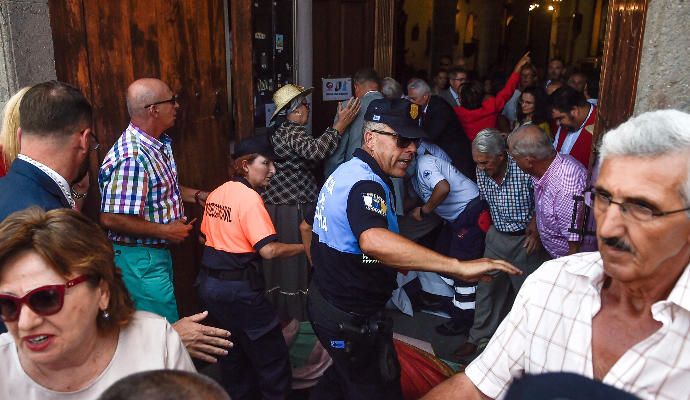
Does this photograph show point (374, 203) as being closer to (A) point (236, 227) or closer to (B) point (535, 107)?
(A) point (236, 227)

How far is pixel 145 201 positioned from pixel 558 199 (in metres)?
2.48

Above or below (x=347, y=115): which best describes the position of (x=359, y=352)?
below

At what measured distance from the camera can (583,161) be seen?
16.4 ft

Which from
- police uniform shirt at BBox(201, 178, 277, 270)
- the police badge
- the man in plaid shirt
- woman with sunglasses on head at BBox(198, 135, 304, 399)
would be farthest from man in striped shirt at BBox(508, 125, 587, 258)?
the man in plaid shirt

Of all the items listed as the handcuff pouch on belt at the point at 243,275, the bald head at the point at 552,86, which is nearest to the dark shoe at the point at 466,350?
the handcuff pouch on belt at the point at 243,275

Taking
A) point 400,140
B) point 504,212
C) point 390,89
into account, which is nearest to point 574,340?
point 400,140

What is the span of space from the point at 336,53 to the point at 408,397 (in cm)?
452

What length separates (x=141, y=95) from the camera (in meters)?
3.69

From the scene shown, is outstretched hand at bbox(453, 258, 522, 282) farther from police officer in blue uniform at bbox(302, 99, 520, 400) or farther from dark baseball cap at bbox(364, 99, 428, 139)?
dark baseball cap at bbox(364, 99, 428, 139)

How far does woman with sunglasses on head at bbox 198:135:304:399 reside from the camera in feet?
11.9

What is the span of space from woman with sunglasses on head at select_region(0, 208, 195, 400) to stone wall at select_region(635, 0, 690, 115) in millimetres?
2214

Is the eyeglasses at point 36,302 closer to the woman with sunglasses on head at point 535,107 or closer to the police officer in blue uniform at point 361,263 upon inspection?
the police officer in blue uniform at point 361,263

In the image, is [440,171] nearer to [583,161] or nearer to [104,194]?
[583,161]

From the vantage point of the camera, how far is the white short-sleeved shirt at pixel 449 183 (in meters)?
5.12
